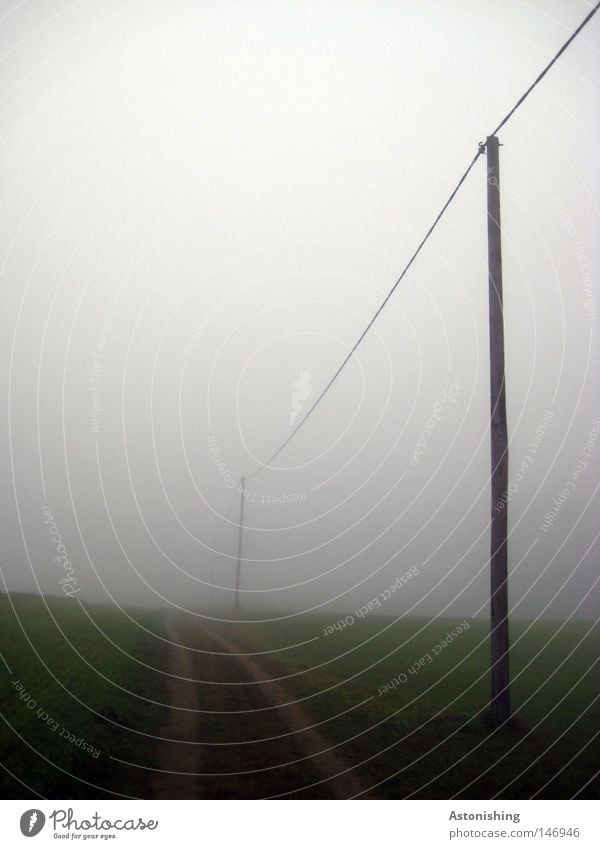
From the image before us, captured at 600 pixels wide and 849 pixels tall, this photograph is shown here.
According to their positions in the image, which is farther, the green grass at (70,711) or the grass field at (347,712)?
the grass field at (347,712)

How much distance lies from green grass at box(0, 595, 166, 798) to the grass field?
0.03 m

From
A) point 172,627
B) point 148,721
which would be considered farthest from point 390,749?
point 172,627

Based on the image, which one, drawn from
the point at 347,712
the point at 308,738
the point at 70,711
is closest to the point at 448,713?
the point at 347,712

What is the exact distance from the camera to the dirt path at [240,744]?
8.90m

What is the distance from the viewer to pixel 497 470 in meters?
12.0

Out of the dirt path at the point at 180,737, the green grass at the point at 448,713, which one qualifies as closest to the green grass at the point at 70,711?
the dirt path at the point at 180,737

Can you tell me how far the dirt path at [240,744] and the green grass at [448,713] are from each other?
52cm

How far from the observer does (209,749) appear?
1068cm

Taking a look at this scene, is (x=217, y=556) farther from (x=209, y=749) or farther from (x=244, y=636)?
(x=209, y=749)

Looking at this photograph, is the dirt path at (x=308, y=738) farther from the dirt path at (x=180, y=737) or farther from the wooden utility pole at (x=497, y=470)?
the wooden utility pole at (x=497, y=470)

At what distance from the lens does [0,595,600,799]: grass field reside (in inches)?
345

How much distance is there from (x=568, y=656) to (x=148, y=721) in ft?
47.0

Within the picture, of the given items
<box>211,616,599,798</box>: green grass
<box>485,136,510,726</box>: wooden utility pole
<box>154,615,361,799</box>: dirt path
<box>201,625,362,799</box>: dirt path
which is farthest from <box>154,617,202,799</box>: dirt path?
<box>485,136,510,726</box>: wooden utility pole

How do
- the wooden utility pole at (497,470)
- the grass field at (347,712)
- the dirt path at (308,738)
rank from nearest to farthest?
the grass field at (347,712) < the dirt path at (308,738) < the wooden utility pole at (497,470)
